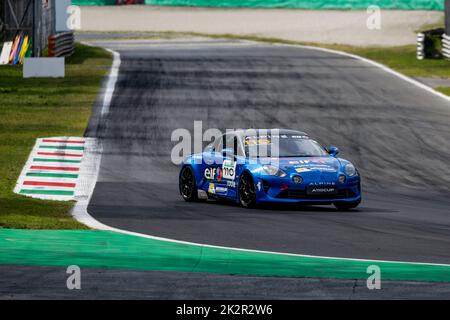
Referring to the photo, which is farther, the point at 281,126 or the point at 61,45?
the point at 61,45

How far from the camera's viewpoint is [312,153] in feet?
61.8

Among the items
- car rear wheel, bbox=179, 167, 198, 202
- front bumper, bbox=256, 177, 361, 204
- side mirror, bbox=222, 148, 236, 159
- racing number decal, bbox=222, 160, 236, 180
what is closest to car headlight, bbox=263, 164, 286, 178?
front bumper, bbox=256, 177, 361, 204

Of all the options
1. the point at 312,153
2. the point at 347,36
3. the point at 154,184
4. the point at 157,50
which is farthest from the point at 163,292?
the point at 347,36

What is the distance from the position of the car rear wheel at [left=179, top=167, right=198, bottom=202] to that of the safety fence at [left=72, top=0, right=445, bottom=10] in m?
47.3

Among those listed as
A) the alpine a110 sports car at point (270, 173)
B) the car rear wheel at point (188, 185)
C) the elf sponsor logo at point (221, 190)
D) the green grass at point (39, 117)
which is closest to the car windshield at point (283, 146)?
the alpine a110 sports car at point (270, 173)

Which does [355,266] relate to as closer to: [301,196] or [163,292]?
[163,292]

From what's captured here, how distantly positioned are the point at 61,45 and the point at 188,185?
25683 millimetres

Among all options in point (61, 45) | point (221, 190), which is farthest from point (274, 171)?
point (61, 45)

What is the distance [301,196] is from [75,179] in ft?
19.8

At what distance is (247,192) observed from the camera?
714 inches

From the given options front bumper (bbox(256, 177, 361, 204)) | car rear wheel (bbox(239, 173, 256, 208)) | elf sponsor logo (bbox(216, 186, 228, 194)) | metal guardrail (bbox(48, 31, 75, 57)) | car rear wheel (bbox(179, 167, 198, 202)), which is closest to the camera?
front bumper (bbox(256, 177, 361, 204))

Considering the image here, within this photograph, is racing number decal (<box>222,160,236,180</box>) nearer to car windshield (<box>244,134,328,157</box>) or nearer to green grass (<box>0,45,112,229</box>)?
car windshield (<box>244,134,328,157</box>)

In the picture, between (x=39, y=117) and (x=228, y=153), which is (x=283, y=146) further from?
(x=39, y=117)

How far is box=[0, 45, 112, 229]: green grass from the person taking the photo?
1688 centimetres
